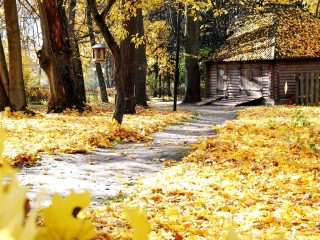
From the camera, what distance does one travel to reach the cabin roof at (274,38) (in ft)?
94.5

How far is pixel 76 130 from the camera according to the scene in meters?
12.4

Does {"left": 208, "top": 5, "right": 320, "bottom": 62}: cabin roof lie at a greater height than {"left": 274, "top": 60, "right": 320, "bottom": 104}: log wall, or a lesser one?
greater

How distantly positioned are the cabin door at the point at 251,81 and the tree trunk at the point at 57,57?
14547 millimetres

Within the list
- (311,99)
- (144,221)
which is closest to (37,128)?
(144,221)

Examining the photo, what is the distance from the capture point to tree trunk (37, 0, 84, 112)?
1805 cm

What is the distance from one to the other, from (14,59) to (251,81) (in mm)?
17661

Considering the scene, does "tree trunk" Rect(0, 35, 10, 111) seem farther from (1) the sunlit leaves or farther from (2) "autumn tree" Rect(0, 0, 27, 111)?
(1) the sunlit leaves

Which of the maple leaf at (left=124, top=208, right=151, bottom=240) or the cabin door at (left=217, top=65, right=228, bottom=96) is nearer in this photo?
the maple leaf at (left=124, top=208, right=151, bottom=240)

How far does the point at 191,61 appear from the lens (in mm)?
30922

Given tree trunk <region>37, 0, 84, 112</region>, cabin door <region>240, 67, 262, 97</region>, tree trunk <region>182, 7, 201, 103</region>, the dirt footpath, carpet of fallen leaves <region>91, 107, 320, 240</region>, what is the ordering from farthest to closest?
tree trunk <region>182, 7, 201, 103</region> < cabin door <region>240, 67, 262, 97</region> < tree trunk <region>37, 0, 84, 112</region> < the dirt footpath < carpet of fallen leaves <region>91, 107, 320, 240</region>

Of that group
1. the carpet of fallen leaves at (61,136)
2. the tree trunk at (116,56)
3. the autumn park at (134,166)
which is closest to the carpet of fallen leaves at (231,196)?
the autumn park at (134,166)

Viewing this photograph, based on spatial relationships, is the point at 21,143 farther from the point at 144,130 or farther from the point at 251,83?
the point at 251,83

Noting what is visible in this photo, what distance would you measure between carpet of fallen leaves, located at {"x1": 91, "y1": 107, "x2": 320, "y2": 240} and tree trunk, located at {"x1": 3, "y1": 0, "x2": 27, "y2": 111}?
31.9 ft

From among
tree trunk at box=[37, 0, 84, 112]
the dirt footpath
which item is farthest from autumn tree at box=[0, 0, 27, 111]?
the dirt footpath
